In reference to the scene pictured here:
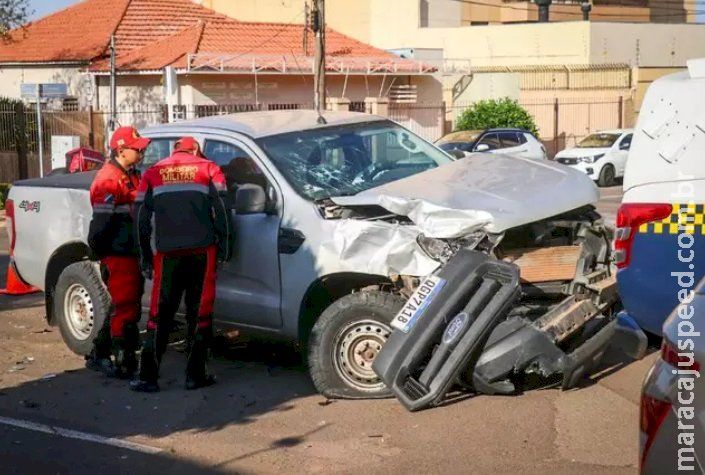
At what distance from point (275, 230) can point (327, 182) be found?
551 millimetres

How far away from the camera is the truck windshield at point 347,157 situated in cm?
790

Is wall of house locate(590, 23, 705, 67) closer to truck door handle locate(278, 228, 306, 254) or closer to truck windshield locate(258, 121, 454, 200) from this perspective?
truck windshield locate(258, 121, 454, 200)

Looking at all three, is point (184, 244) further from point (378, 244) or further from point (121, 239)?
point (378, 244)

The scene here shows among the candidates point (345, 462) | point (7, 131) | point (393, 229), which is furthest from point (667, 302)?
point (7, 131)

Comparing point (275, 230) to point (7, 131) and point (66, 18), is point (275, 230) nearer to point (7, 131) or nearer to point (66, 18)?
point (7, 131)

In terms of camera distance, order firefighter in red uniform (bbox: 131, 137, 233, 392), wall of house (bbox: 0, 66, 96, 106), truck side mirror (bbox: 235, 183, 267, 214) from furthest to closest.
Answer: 1. wall of house (bbox: 0, 66, 96, 106)
2. truck side mirror (bbox: 235, 183, 267, 214)
3. firefighter in red uniform (bbox: 131, 137, 233, 392)

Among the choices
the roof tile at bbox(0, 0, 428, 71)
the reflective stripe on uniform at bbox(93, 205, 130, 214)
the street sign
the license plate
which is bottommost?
the license plate

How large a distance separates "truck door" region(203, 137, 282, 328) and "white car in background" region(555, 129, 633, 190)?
22557mm

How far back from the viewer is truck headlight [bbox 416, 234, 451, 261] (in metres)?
7.03

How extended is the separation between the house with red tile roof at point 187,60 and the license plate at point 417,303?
23502 mm

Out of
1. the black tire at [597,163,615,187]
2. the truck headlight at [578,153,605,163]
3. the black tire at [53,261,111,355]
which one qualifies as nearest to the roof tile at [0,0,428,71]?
the truck headlight at [578,153,605,163]

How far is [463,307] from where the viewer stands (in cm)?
679

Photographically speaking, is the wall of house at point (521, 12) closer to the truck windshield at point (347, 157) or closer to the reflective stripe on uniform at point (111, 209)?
the truck windshield at point (347, 157)

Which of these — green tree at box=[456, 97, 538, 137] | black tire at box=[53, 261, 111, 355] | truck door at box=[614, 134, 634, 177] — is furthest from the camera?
green tree at box=[456, 97, 538, 137]
